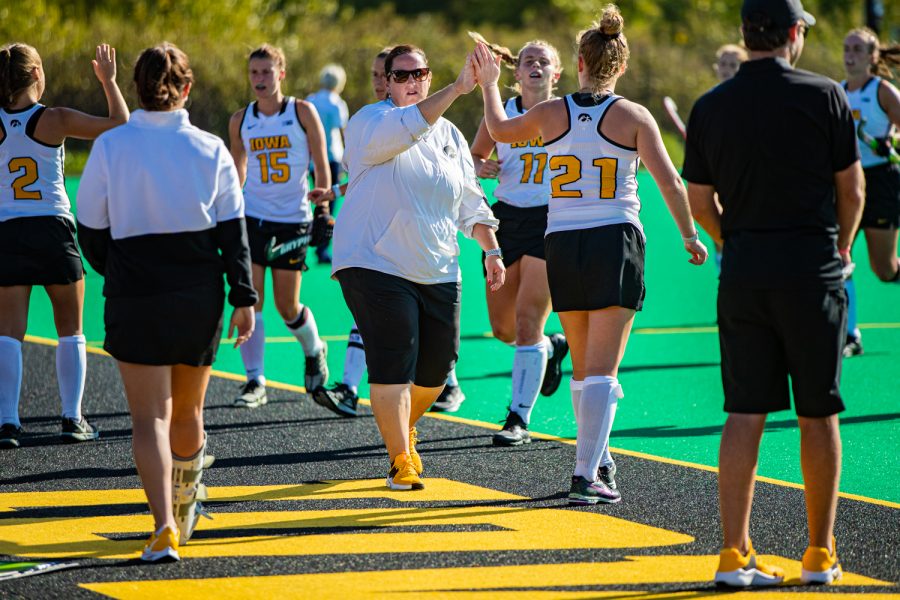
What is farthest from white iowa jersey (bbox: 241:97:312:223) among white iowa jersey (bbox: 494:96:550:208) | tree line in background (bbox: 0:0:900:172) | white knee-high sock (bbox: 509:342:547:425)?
tree line in background (bbox: 0:0:900:172)

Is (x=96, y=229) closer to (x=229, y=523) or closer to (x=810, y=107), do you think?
(x=229, y=523)

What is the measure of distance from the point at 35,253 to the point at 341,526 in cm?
288

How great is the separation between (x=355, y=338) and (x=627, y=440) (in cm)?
196

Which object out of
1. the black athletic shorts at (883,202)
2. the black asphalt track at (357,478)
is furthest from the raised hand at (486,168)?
the black athletic shorts at (883,202)

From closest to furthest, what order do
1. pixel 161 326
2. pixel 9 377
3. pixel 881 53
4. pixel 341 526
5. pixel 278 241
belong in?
pixel 161 326, pixel 341 526, pixel 9 377, pixel 278 241, pixel 881 53

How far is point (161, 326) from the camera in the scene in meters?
5.50

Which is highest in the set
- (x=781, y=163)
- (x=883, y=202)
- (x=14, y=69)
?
(x=14, y=69)

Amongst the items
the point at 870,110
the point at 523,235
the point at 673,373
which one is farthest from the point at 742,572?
the point at 870,110

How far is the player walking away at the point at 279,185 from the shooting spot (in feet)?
31.8

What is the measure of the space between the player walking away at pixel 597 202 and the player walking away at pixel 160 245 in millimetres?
1542

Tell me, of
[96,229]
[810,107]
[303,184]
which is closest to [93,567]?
[96,229]

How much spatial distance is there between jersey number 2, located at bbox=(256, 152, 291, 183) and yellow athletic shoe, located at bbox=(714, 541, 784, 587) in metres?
5.34

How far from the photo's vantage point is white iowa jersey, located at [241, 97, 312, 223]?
975 cm

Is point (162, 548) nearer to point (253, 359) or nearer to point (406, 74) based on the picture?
point (406, 74)
